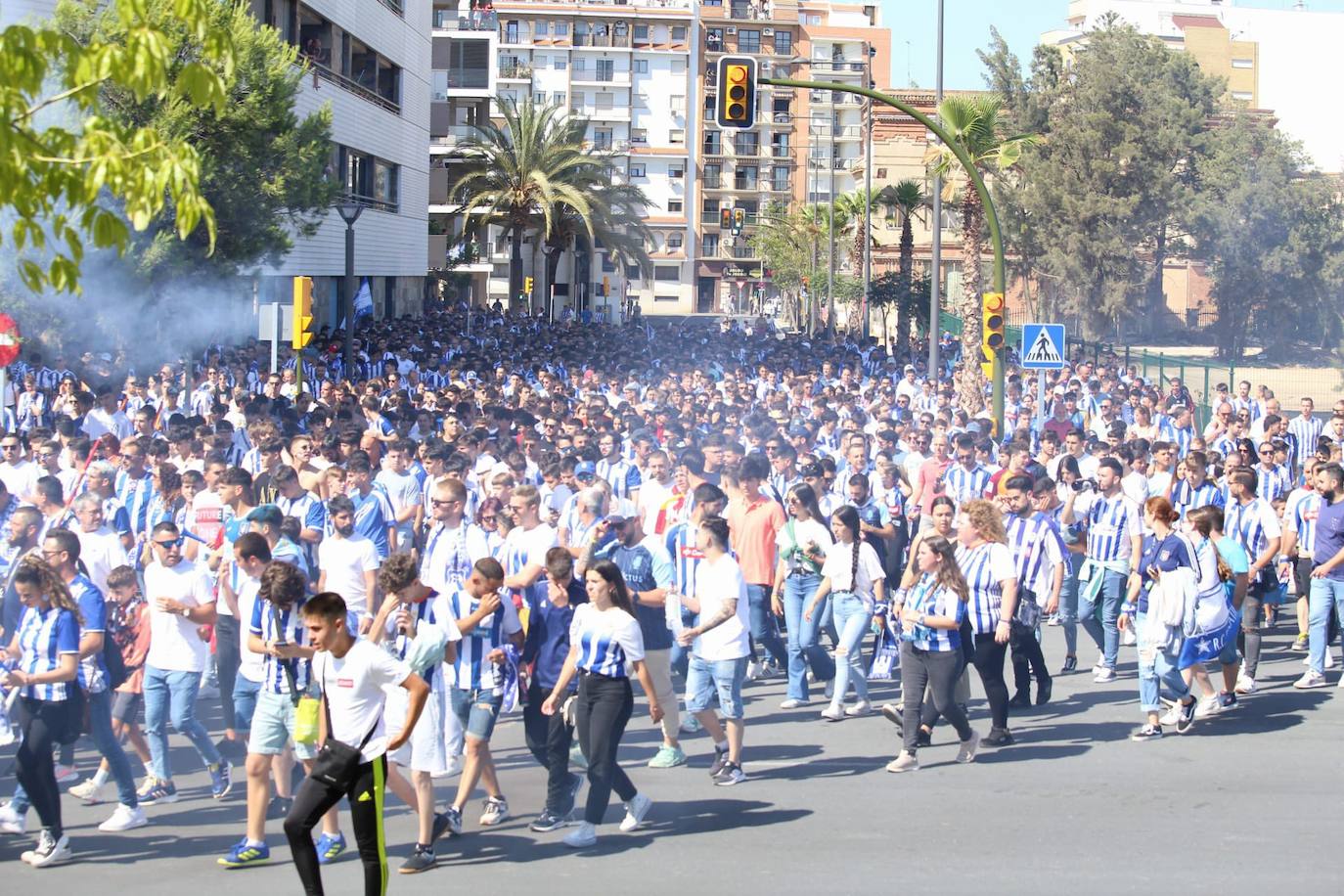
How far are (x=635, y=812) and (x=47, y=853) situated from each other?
288cm

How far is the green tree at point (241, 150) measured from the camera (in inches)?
866

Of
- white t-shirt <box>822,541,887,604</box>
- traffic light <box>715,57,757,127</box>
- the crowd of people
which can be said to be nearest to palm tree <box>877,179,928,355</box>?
traffic light <box>715,57,757,127</box>

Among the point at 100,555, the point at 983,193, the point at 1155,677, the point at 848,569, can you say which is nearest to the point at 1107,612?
the point at 1155,677

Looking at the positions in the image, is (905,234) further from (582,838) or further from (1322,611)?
(582,838)

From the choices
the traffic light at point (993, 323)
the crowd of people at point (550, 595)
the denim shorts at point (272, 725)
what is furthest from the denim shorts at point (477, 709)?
the traffic light at point (993, 323)

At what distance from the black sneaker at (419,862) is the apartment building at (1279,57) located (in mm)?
72960

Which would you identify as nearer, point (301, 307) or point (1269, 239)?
point (301, 307)

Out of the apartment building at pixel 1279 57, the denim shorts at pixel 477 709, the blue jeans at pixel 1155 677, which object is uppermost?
the apartment building at pixel 1279 57

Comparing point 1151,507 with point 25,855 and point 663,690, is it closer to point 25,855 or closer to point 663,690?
point 663,690

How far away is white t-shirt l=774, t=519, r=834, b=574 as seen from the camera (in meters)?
11.4

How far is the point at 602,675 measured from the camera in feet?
27.0

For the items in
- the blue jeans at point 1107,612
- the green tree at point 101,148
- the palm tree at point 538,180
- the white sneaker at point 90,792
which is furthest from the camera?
the palm tree at point 538,180

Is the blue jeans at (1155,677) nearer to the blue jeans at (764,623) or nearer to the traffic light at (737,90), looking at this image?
the blue jeans at (764,623)

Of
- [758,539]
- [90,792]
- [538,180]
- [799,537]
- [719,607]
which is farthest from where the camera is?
[538,180]
